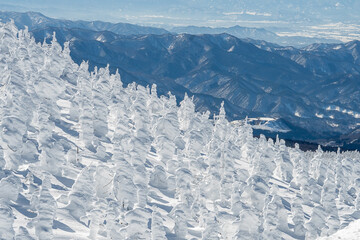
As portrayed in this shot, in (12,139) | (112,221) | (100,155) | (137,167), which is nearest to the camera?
(112,221)

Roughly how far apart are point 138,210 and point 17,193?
28.7ft

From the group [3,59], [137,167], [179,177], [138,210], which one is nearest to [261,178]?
[179,177]

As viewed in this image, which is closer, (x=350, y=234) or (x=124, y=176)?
(x=350, y=234)

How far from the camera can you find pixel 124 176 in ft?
163

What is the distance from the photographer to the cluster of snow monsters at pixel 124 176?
134 feet

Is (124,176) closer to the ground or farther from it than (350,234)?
farther from it

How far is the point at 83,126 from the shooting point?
61.6m

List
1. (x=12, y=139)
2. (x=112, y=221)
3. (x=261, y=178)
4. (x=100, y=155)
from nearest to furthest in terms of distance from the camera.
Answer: (x=112, y=221) < (x=12, y=139) < (x=100, y=155) < (x=261, y=178)

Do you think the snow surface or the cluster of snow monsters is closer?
the cluster of snow monsters

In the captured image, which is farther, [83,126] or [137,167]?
[83,126]

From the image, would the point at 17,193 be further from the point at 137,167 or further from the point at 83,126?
the point at 83,126

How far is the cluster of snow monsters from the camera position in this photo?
1608 inches

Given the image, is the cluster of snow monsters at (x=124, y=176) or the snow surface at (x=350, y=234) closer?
the cluster of snow monsters at (x=124, y=176)

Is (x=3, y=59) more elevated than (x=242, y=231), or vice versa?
(x=3, y=59)
